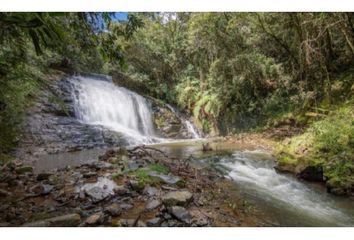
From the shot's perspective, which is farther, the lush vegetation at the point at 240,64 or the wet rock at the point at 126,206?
the lush vegetation at the point at 240,64

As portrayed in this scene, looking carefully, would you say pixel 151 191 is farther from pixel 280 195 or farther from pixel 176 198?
pixel 280 195

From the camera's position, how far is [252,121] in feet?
28.7

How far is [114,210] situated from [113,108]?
23.6 feet

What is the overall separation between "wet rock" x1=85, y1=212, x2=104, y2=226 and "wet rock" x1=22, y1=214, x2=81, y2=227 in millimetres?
75

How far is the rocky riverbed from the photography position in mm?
2201

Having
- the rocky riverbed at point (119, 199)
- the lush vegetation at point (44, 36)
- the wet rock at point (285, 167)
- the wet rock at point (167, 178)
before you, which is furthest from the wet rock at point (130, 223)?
the wet rock at point (285, 167)

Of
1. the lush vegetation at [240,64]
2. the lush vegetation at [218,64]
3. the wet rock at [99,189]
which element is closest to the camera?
the wet rock at [99,189]

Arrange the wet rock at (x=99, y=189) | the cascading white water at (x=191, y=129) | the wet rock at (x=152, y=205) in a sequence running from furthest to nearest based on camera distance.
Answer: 1. the cascading white water at (x=191, y=129)
2. the wet rock at (x=99, y=189)
3. the wet rock at (x=152, y=205)

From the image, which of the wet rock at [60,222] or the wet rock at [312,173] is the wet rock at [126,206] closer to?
the wet rock at [60,222]

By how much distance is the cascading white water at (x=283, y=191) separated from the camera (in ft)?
9.42

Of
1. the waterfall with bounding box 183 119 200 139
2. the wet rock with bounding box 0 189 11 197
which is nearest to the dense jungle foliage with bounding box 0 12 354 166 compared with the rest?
the waterfall with bounding box 183 119 200 139

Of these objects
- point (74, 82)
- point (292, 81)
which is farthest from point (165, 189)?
point (74, 82)
